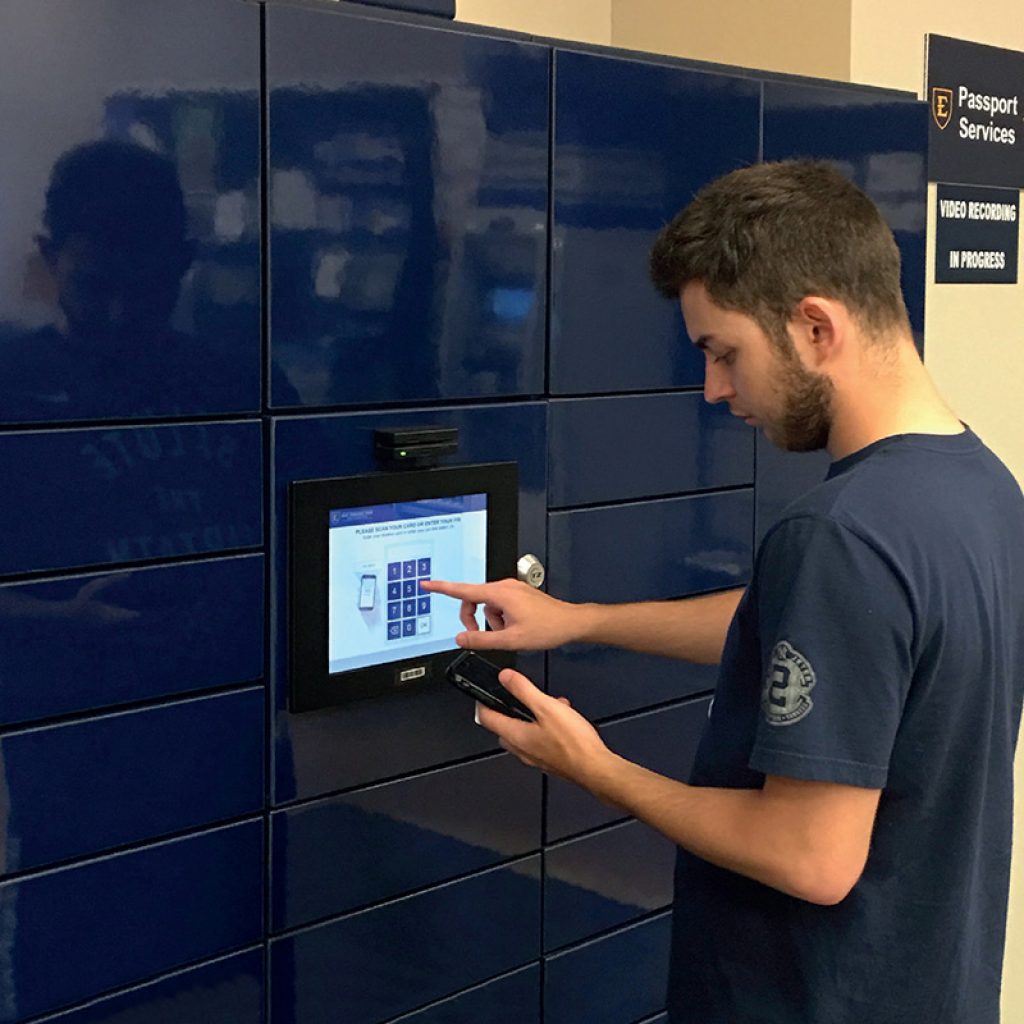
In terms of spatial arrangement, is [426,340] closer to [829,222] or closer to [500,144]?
[500,144]

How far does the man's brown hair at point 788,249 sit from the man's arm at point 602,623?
0.67 m

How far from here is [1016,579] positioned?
1.71 meters

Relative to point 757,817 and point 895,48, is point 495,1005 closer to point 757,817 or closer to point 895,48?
point 757,817

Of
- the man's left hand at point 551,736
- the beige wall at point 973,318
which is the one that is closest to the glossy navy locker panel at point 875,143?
the beige wall at point 973,318

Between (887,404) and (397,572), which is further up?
(887,404)

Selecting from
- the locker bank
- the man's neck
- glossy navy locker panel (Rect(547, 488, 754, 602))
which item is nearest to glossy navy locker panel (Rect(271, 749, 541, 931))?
the locker bank

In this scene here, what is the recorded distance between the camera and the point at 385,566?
7.22ft

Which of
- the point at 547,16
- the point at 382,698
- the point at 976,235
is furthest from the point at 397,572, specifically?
the point at 976,235

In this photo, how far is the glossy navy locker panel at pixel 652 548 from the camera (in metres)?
2.46

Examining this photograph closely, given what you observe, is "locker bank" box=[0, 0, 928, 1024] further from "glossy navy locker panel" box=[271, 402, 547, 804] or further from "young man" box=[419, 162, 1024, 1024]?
"young man" box=[419, 162, 1024, 1024]

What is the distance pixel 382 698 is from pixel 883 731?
89 centimetres

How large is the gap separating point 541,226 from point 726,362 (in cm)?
69

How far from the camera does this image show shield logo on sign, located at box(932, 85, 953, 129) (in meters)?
3.29

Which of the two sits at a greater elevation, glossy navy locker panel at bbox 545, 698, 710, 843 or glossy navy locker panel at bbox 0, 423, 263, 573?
glossy navy locker panel at bbox 0, 423, 263, 573
